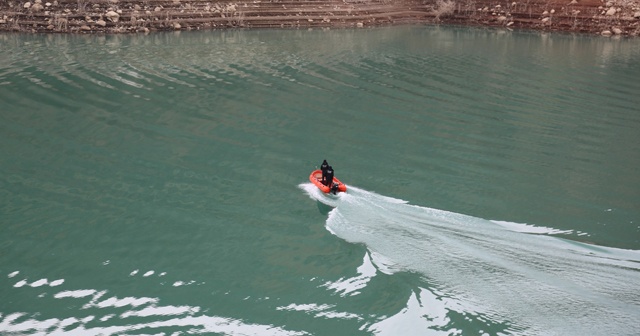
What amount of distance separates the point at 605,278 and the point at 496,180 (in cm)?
554

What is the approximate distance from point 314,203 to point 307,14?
3156 centimetres

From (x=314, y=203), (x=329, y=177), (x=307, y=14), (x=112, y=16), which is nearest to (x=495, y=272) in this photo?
(x=329, y=177)

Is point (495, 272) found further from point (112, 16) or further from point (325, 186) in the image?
point (112, 16)

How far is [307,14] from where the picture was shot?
146 ft

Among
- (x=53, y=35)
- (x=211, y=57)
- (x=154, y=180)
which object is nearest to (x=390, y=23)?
(x=211, y=57)

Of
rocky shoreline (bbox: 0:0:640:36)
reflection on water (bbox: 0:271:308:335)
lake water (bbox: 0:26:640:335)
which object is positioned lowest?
reflection on water (bbox: 0:271:308:335)

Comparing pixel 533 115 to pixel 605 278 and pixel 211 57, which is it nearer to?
pixel 605 278

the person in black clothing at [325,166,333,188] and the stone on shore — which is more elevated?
the stone on shore

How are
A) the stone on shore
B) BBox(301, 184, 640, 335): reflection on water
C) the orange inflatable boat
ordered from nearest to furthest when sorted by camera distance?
BBox(301, 184, 640, 335): reflection on water, the orange inflatable boat, the stone on shore

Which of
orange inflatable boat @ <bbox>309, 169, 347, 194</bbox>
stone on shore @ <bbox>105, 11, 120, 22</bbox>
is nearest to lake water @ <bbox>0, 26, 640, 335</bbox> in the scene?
orange inflatable boat @ <bbox>309, 169, 347, 194</bbox>

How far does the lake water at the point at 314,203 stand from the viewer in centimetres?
1066

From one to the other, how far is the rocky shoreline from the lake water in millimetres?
10526

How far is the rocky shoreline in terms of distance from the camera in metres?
39.0

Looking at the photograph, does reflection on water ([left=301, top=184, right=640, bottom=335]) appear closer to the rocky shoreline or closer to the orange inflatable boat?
the orange inflatable boat
